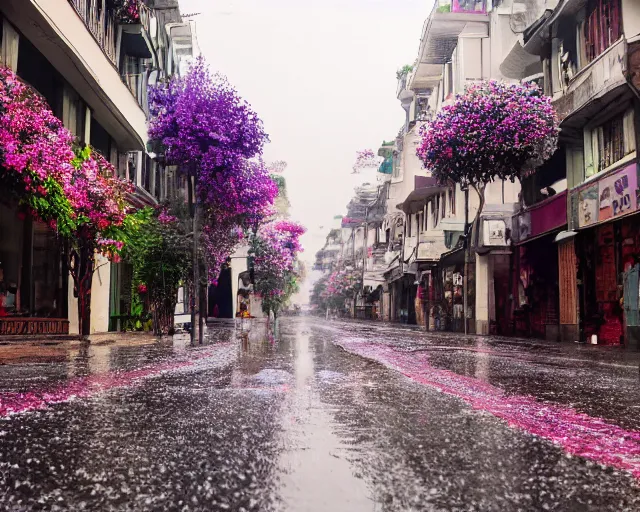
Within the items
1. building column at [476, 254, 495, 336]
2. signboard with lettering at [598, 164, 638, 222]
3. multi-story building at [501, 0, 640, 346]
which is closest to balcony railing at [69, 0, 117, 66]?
multi-story building at [501, 0, 640, 346]

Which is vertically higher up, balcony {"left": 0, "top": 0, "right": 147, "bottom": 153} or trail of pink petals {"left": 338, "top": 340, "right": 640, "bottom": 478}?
balcony {"left": 0, "top": 0, "right": 147, "bottom": 153}

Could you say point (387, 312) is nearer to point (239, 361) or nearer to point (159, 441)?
point (239, 361)

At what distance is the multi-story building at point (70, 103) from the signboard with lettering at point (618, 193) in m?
12.3

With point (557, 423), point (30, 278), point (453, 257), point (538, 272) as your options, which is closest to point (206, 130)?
point (30, 278)

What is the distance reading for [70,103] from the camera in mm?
18016

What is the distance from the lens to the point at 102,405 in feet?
14.2

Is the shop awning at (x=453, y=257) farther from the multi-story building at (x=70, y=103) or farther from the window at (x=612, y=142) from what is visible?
the multi-story building at (x=70, y=103)

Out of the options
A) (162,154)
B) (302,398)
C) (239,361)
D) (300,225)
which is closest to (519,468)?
(302,398)

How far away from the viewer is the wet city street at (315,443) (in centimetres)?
222

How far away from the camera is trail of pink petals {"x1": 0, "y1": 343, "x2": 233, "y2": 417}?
4.27 metres

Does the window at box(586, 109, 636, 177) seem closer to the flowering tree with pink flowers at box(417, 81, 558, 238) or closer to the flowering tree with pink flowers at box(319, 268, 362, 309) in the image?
the flowering tree with pink flowers at box(417, 81, 558, 238)

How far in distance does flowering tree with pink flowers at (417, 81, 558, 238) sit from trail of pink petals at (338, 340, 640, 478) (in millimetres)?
14670

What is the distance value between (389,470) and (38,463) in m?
1.35

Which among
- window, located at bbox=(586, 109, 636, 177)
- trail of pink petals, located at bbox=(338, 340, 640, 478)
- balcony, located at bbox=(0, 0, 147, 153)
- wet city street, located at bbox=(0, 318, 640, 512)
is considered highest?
balcony, located at bbox=(0, 0, 147, 153)
